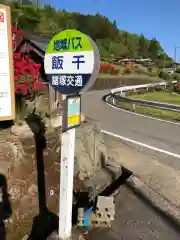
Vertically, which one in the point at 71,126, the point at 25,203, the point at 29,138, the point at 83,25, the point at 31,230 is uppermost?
the point at 83,25

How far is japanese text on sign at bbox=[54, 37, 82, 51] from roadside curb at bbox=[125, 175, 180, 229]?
126 inches

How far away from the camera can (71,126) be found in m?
3.53

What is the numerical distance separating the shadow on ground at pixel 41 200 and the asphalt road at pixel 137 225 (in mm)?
923

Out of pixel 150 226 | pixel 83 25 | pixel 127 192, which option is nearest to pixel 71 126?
pixel 150 226

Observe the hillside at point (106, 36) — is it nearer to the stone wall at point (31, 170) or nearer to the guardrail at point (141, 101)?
the guardrail at point (141, 101)

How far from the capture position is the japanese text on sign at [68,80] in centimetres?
338

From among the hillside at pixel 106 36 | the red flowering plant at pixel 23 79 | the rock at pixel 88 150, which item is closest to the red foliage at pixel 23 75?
the red flowering plant at pixel 23 79

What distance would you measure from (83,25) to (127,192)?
106m

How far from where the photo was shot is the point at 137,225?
4562 mm

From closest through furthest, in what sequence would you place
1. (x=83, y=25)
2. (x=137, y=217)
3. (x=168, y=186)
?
(x=137, y=217) < (x=168, y=186) < (x=83, y=25)

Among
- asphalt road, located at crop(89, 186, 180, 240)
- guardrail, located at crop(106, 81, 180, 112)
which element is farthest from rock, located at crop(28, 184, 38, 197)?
guardrail, located at crop(106, 81, 180, 112)

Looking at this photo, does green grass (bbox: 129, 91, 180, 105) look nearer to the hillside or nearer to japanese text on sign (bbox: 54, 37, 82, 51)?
japanese text on sign (bbox: 54, 37, 82, 51)

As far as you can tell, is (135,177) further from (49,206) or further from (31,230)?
(31,230)

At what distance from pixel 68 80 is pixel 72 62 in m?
0.22
